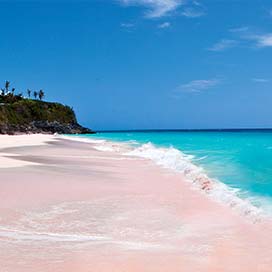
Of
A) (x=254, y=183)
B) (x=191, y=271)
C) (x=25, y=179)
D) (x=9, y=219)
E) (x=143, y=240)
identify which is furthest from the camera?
(x=254, y=183)

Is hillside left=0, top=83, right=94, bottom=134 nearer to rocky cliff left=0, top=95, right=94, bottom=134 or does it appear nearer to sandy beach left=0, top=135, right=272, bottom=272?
rocky cliff left=0, top=95, right=94, bottom=134

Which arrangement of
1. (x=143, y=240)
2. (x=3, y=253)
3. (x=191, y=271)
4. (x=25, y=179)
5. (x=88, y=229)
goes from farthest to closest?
(x=25, y=179)
(x=88, y=229)
(x=143, y=240)
(x=3, y=253)
(x=191, y=271)

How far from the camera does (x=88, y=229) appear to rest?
6555 mm

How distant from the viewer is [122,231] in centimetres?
646

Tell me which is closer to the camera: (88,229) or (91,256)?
(91,256)

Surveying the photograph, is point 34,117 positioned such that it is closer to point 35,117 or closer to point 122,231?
point 35,117

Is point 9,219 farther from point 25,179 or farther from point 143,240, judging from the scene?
point 25,179

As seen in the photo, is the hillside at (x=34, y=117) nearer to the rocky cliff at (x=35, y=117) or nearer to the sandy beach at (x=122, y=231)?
the rocky cliff at (x=35, y=117)

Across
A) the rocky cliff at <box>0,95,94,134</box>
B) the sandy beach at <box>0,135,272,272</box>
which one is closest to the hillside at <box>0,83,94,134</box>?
the rocky cliff at <box>0,95,94,134</box>

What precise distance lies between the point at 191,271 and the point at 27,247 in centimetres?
222

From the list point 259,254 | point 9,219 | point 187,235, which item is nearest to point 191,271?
point 259,254

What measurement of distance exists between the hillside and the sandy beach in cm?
7242

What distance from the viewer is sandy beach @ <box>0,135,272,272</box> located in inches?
192

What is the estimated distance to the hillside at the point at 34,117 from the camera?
289ft
